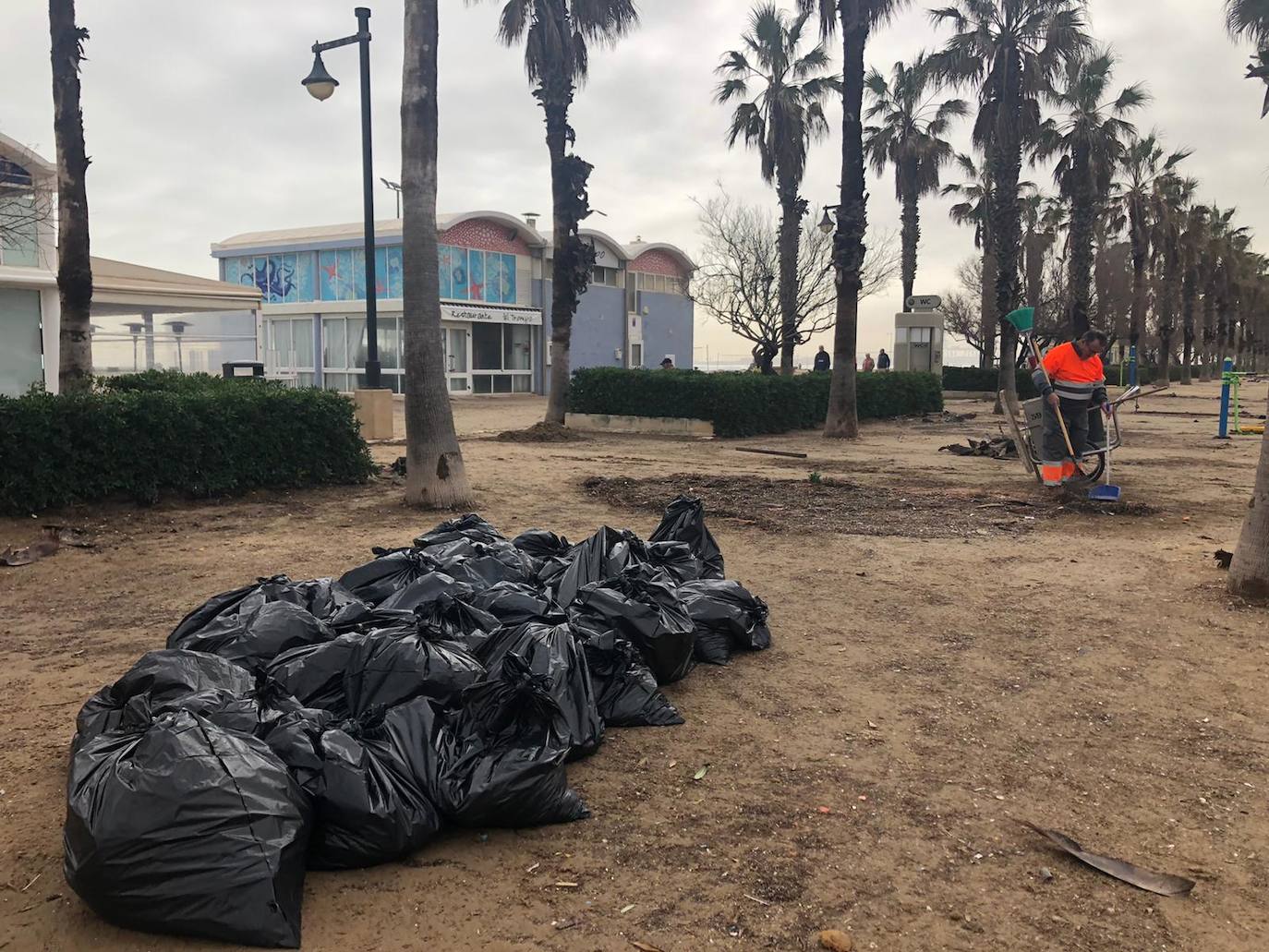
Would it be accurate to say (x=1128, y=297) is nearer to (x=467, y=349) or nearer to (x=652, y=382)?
(x=467, y=349)

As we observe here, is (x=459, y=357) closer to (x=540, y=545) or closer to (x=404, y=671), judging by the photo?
(x=540, y=545)

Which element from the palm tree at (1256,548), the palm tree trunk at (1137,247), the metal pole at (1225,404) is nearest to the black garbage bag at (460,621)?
the palm tree at (1256,548)

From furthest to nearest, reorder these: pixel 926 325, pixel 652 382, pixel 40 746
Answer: pixel 926 325, pixel 652 382, pixel 40 746

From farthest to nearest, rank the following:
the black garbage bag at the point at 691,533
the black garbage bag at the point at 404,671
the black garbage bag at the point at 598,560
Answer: the black garbage bag at the point at 691,533 < the black garbage bag at the point at 598,560 < the black garbage bag at the point at 404,671

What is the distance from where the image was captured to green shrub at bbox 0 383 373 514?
25.6ft

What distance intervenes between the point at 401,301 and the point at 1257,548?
27545 millimetres

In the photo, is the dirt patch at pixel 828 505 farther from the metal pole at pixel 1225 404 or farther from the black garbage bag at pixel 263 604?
the metal pole at pixel 1225 404

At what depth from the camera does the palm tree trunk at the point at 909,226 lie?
107ft

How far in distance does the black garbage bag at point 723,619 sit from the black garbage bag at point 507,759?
5.23ft

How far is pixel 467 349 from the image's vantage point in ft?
107

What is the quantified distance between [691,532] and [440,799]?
327 centimetres

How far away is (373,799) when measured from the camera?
2797mm

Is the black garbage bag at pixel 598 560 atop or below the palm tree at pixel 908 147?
below

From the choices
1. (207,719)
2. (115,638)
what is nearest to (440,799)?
(207,719)
